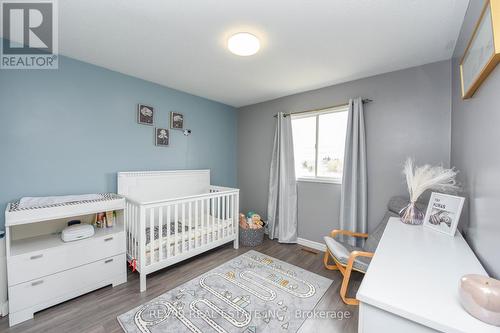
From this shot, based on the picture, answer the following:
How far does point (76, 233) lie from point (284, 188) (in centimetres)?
254

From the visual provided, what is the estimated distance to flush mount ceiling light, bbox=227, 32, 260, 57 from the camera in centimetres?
174

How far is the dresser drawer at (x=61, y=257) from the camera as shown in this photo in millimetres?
1596

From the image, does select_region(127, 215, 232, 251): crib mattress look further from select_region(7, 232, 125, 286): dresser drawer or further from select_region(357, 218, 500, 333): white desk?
select_region(357, 218, 500, 333): white desk

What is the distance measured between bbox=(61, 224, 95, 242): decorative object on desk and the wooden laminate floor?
54 cm

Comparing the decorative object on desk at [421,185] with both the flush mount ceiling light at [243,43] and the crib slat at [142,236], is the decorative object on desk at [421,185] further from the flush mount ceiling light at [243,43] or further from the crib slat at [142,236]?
the crib slat at [142,236]

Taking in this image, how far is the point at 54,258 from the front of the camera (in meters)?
1.75

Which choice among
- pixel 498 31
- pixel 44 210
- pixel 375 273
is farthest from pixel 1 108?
pixel 498 31

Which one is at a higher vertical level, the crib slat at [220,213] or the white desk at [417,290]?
the white desk at [417,290]

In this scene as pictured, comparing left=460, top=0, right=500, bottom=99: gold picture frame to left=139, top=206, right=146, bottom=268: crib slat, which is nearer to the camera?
left=460, top=0, right=500, bottom=99: gold picture frame

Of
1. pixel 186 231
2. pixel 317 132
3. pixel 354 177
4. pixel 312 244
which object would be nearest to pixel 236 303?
pixel 186 231

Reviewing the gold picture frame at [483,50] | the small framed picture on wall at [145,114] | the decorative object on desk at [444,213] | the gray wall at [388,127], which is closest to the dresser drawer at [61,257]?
the small framed picture on wall at [145,114]

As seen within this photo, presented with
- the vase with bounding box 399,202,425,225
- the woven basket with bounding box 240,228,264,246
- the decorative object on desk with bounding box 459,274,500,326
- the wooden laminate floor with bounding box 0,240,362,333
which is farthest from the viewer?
the woven basket with bounding box 240,228,264,246

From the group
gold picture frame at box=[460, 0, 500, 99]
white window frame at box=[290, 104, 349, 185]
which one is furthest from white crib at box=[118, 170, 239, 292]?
gold picture frame at box=[460, 0, 500, 99]

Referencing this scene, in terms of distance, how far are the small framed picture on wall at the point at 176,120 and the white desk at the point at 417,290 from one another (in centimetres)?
288
